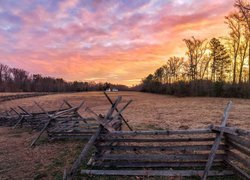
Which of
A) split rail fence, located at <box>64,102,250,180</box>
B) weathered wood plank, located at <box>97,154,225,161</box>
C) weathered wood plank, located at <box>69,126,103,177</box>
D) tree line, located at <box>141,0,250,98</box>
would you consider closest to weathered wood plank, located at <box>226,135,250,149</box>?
split rail fence, located at <box>64,102,250,180</box>

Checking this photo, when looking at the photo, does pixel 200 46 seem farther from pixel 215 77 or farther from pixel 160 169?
pixel 160 169

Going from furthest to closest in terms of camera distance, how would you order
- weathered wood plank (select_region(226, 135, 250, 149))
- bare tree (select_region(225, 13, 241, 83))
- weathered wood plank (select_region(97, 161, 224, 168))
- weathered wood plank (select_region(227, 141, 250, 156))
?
bare tree (select_region(225, 13, 241, 83)), weathered wood plank (select_region(97, 161, 224, 168)), weathered wood plank (select_region(227, 141, 250, 156)), weathered wood plank (select_region(226, 135, 250, 149))

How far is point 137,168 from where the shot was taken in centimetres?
Result: 552

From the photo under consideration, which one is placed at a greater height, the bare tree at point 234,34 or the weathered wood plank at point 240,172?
the bare tree at point 234,34

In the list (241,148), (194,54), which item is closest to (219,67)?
(194,54)

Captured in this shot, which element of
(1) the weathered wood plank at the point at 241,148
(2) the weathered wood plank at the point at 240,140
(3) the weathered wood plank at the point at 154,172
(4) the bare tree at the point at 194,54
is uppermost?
(4) the bare tree at the point at 194,54

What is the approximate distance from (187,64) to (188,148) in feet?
164

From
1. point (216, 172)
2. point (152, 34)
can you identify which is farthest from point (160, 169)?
point (152, 34)

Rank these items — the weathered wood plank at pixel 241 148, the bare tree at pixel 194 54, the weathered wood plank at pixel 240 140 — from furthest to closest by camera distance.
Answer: the bare tree at pixel 194 54, the weathered wood plank at pixel 241 148, the weathered wood plank at pixel 240 140

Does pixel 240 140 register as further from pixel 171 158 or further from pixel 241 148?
pixel 171 158

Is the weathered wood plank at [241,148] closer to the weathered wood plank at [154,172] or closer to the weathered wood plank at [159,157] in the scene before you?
the weathered wood plank at [159,157]

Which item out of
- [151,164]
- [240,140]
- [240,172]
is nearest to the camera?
[240,140]

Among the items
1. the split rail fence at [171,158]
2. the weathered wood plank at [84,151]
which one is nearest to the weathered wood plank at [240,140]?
the split rail fence at [171,158]

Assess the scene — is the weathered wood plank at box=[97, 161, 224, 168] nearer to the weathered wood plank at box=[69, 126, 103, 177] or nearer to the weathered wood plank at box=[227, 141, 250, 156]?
the weathered wood plank at box=[227, 141, 250, 156]
